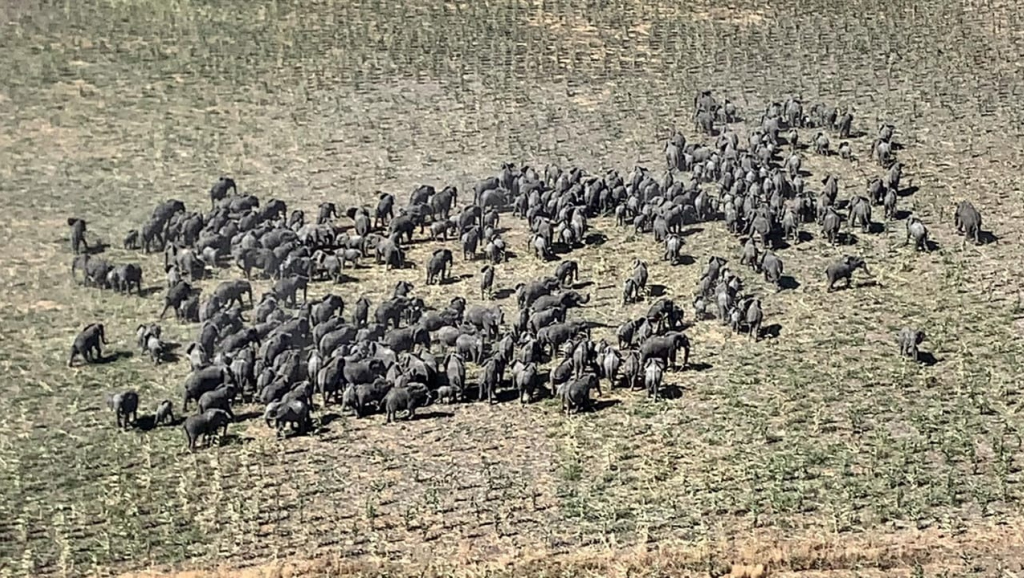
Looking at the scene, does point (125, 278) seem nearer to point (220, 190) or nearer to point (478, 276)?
point (220, 190)

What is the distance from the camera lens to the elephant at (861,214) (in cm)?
3712

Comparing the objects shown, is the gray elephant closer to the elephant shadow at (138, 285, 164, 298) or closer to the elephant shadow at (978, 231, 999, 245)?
the elephant shadow at (138, 285, 164, 298)

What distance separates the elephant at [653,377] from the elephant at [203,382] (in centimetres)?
794

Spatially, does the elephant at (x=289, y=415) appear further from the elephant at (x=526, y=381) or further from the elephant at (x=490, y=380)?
the elephant at (x=526, y=381)

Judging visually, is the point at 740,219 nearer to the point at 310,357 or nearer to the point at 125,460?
the point at 310,357

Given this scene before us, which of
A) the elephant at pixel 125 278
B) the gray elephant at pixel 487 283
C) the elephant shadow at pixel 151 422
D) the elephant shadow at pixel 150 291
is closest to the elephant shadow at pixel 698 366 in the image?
the gray elephant at pixel 487 283

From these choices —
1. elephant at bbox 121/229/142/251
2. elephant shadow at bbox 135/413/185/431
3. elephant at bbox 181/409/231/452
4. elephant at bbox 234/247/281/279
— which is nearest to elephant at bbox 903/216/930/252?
elephant at bbox 234/247/281/279

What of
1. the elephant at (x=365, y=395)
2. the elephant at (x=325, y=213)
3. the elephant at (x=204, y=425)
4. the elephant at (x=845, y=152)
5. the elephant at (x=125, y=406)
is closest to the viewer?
the elephant at (x=204, y=425)

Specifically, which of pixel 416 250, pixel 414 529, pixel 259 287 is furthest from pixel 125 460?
pixel 416 250

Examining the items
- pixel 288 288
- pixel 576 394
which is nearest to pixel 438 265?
pixel 288 288

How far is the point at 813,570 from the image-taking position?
78.2ft

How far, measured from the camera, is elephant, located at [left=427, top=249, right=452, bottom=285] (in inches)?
1364

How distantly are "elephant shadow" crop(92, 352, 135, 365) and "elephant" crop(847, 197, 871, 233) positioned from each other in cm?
1748

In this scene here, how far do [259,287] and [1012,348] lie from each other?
1637cm
